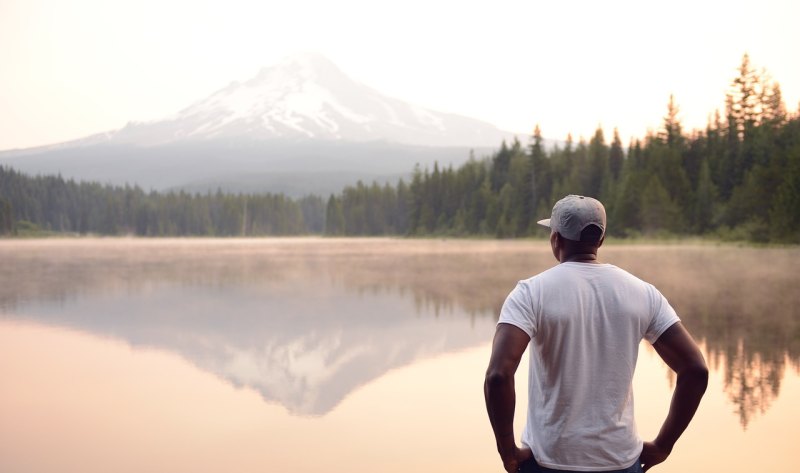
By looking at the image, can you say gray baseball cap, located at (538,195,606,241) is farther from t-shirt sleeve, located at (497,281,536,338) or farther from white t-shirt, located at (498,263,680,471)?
t-shirt sleeve, located at (497,281,536,338)

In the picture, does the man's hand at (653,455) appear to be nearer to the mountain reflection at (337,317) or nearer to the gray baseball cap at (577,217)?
the gray baseball cap at (577,217)

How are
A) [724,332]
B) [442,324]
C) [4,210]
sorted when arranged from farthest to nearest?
[4,210] < [442,324] < [724,332]

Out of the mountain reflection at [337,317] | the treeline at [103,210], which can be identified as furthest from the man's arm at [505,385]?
the treeline at [103,210]

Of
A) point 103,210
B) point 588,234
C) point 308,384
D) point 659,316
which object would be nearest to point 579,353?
point 659,316

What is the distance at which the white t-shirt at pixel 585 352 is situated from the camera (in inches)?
118

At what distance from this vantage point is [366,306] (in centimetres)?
1823

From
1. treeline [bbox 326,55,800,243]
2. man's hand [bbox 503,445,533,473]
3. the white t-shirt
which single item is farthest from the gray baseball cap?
treeline [bbox 326,55,800,243]

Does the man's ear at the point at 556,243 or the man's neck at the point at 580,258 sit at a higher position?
the man's ear at the point at 556,243

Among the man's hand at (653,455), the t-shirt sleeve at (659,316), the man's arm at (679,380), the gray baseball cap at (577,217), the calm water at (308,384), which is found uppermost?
the gray baseball cap at (577,217)

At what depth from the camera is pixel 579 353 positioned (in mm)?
3047

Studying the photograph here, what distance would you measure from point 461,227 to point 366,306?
308 feet

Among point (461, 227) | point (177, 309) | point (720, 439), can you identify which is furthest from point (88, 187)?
point (720, 439)

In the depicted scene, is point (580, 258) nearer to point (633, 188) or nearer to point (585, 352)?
Result: point (585, 352)

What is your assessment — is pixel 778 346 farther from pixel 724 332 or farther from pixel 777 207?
pixel 777 207
